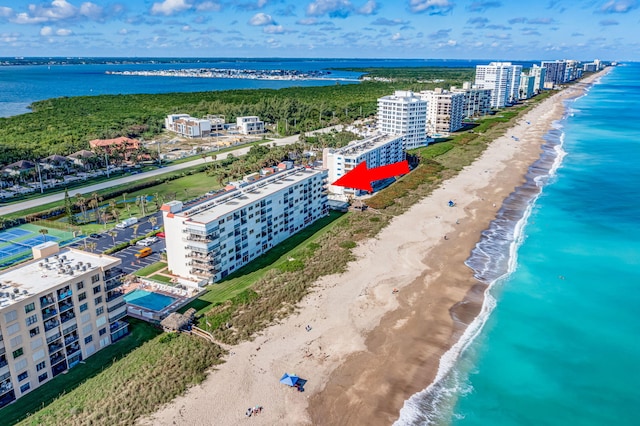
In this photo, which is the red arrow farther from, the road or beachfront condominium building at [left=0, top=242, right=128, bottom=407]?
beachfront condominium building at [left=0, top=242, right=128, bottom=407]

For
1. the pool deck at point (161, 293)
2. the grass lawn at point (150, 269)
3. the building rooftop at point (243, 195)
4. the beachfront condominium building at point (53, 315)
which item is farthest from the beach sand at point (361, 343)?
the grass lawn at point (150, 269)

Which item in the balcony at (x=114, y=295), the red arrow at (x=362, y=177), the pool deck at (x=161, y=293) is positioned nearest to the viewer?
the balcony at (x=114, y=295)

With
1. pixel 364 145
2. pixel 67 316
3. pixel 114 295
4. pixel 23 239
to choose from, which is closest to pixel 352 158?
pixel 364 145

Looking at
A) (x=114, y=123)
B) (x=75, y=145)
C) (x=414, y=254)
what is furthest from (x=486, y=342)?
(x=114, y=123)

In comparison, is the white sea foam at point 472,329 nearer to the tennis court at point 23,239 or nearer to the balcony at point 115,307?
the balcony at point 115,307

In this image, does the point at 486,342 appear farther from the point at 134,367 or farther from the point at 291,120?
the point at 291,120

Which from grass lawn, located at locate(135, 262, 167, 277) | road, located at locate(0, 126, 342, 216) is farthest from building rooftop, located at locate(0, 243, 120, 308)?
road, located at locate(0, 126, 342, 216)

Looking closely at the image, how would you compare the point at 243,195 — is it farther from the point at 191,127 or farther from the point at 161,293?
the point at 191,127
